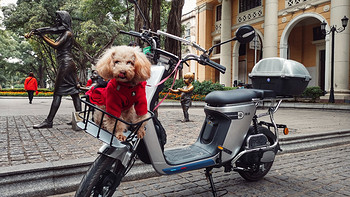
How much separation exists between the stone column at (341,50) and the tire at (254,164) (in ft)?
45.7

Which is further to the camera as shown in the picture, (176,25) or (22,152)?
(176,25)

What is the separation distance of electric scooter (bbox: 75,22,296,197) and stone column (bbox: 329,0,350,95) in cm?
1411

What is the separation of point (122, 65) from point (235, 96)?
1569 millimetres

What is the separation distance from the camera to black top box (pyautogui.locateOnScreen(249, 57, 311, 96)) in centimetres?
313

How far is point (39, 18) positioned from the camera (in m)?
21.8

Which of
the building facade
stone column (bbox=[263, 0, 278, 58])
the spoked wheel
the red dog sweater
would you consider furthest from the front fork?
stone column (bbox=[263, 0, 278, 58])

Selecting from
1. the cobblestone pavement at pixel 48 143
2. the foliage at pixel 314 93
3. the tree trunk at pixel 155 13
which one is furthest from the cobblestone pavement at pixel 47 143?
the foliage at pixel 314 93

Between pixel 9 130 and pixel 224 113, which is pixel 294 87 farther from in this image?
pixel 9 130

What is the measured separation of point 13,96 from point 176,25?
18608 mm

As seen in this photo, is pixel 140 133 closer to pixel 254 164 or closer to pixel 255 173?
pixel 254 164

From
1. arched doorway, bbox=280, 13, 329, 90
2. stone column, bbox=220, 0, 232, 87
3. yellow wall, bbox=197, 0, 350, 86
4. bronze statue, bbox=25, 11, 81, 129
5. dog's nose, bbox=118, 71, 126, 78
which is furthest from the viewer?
stone column, bbox=220, 0, 232, 87

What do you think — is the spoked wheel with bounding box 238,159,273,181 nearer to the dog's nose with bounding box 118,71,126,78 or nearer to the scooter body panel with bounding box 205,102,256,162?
the scooter body panel with bounding box 205,102,256,162

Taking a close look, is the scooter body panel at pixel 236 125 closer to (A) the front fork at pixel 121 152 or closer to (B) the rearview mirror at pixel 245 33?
(B) the rearview mirror at pixel 245 33

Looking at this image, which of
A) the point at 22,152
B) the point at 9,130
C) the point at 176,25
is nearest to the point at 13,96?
the point at 176,25
